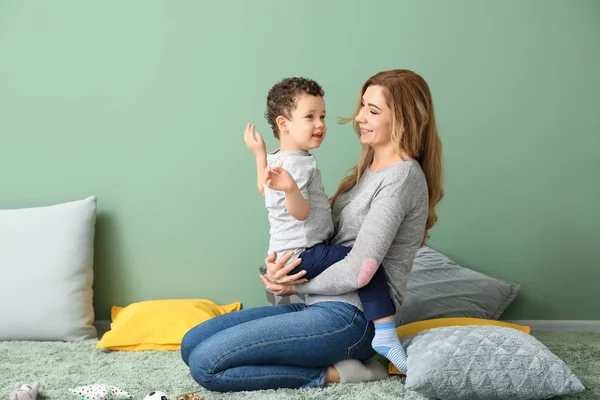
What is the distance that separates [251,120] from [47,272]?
1.10 m

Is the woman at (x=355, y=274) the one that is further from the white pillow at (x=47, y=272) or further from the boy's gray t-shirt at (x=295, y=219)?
the white pillow at (x=47, y=272)

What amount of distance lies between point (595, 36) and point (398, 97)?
1.37 meters

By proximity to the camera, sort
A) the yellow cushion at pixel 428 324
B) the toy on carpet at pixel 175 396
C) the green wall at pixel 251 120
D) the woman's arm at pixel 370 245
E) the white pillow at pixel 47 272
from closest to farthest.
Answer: the toy on carpet at pixel 175 396, the woman's arm at pixel 370 245, the yellow cushion at pixel 428 324, the white pillow at pixel 47 272, the green wall at pixel 251 120

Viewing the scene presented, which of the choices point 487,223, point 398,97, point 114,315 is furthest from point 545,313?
point 114,315

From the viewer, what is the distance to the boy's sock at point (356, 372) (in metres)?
2.20

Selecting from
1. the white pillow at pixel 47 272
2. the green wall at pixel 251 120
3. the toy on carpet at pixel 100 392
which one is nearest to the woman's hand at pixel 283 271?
the toy on carpet at pixel 100 392

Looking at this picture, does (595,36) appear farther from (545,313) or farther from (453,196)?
(545,313)

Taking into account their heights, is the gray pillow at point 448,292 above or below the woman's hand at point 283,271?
below

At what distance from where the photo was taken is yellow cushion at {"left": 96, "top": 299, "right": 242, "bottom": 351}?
2.83m

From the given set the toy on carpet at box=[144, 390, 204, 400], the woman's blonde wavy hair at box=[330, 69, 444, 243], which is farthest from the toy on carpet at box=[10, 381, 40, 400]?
the woman's blonde wavy hair at box=[330, 69, 444, 243]

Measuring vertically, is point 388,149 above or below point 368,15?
below

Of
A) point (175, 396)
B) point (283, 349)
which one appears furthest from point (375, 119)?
point (175, 396)

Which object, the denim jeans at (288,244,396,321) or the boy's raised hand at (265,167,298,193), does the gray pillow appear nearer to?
the denim jeans at (288,244,396,321)

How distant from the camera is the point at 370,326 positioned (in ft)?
7.18
